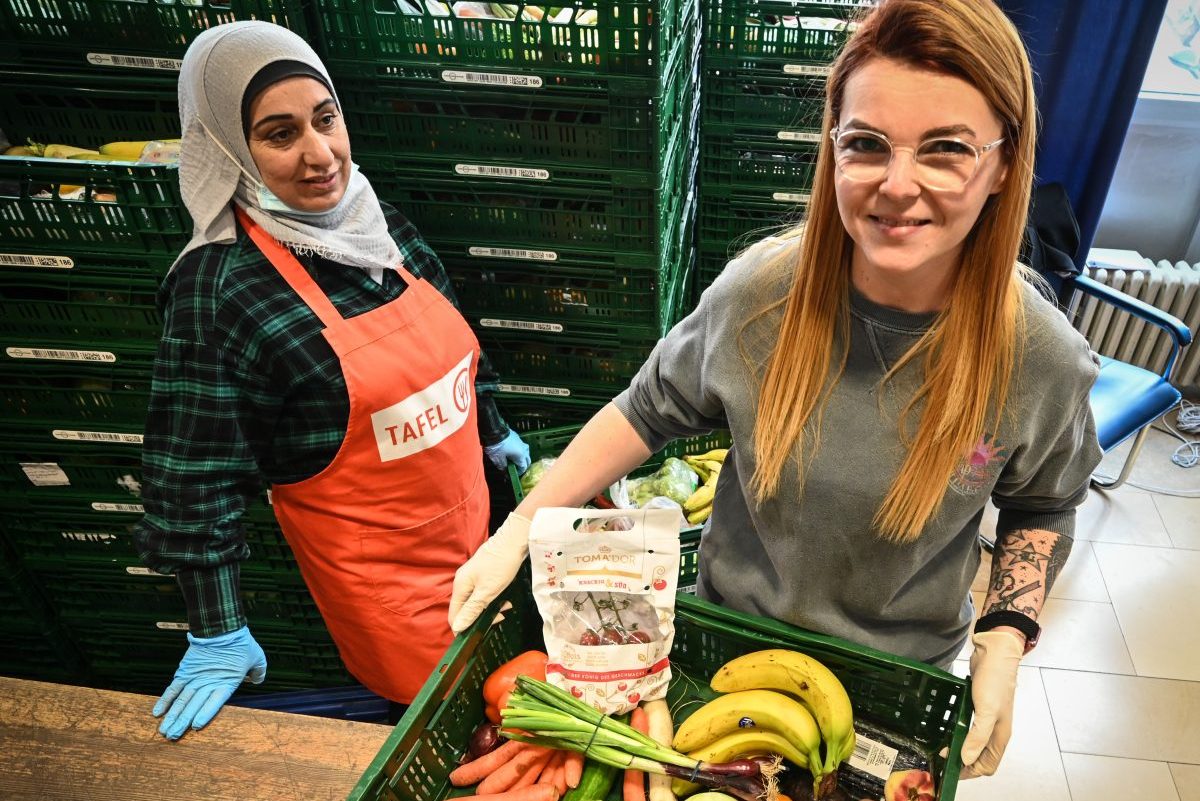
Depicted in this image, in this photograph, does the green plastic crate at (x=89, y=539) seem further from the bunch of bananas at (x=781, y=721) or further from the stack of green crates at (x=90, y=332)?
the bunch of bananas at (x=781, y=721)

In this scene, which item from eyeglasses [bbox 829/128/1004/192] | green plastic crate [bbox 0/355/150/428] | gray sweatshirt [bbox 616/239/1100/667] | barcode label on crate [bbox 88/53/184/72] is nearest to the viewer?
eyeglasses [bbox 829/128/1004/192]

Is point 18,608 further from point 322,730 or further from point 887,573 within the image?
point 887,573

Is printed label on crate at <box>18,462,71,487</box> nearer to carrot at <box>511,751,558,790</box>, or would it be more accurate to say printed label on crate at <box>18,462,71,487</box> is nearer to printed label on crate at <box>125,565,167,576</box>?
printed label on crate at <box>125,565,167,576</box>

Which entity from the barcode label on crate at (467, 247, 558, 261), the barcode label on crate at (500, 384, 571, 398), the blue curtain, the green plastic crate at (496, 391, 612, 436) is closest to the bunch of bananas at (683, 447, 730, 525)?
the green plastic crate at (496, 391, 612, 436)

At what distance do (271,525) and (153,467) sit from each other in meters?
0.75

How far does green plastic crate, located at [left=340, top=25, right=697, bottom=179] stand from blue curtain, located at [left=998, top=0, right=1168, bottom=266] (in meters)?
2.14

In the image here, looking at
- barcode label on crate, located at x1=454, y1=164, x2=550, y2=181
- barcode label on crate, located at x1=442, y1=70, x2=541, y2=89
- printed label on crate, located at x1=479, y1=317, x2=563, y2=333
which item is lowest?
printed label on crate, located at x1=479, y1=317, x2=563, y2=333

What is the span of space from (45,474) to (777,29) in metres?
2.53

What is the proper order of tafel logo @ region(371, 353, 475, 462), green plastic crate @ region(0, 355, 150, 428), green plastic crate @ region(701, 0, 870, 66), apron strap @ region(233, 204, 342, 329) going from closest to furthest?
1. apron strap @ region(233, 204, 342, 329)
2. tafel logo @ region(371, 353, 475, 462)
3. green plastic crate @ region(0, 355, 150, 428)
4. green plastic crate @ region(701, 0, 870, 66)

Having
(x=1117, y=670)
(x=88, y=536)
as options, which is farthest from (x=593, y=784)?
(x=1117, y=670)

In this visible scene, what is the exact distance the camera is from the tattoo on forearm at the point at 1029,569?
138cm

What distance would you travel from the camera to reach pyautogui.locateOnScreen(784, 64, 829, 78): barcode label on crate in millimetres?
2350

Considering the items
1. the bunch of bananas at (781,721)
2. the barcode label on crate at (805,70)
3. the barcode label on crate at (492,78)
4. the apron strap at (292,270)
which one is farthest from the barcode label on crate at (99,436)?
the barcode label on crate at (805,70)

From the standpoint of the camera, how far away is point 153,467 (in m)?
1.72
